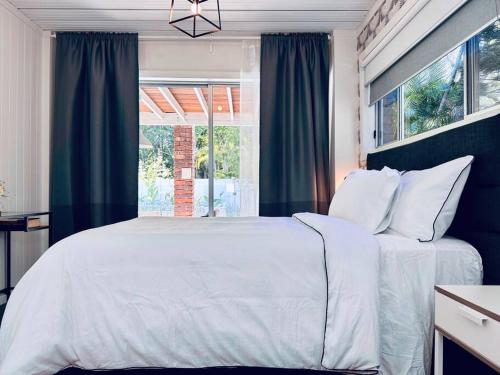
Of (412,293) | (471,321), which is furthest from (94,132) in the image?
(471,321)

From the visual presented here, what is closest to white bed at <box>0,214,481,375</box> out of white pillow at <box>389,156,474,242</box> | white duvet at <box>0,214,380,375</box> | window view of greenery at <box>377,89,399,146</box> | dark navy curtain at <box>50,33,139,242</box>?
white duvet at <box>0,214,380,375</box>

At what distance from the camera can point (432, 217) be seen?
1593 millimetres

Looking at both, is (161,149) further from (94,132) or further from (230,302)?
(230,302)

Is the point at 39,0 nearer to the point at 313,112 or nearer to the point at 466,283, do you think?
the point at 313,112

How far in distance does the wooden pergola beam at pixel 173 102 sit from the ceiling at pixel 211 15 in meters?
0.62

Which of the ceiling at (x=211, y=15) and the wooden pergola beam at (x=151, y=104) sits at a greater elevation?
the ceiling at (x=211, y=15)

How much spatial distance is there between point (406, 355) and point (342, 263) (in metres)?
0.49

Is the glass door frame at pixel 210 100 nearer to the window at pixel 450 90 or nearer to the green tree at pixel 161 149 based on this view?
the green tree at pixel 161 149

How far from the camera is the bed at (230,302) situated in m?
1.37

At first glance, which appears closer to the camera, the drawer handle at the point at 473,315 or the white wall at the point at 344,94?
the drawer handle at the point at 473,315

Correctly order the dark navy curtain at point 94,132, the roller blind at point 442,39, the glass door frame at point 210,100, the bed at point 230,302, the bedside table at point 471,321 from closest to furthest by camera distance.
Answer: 1. the bedside table at point 471,321
2. the bed at point 230,302
3. the roller blind at point 442,39
4. the dark navy curtain at point 94,132
5. the glass door frame at point 210,100

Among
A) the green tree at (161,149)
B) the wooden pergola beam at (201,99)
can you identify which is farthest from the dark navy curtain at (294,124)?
the green tree at (161,149)

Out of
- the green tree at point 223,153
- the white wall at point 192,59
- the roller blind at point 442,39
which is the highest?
the white wall at point 192,59

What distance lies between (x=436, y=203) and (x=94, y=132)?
10.5ft
